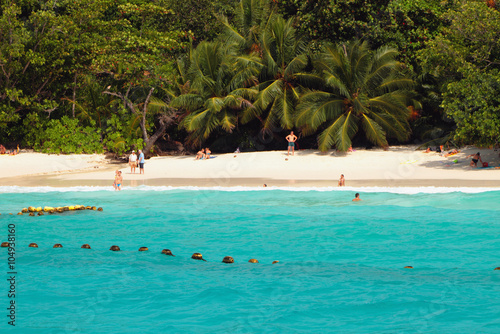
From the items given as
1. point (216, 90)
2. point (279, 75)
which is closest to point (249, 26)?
point (279, 75)

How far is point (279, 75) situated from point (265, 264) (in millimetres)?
20016

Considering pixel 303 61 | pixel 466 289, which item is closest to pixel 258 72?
pixel 303 61

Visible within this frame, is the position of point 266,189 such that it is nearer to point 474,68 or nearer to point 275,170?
point 275,170

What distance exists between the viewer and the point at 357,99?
28.1 metres

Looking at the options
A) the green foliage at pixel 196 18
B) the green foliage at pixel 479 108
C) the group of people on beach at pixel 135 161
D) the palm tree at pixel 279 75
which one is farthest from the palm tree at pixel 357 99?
the green foliage at pixel 196 18

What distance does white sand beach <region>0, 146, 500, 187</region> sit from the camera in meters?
22.3

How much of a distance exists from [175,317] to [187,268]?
8.15 feet

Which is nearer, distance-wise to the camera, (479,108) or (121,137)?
(479,108)

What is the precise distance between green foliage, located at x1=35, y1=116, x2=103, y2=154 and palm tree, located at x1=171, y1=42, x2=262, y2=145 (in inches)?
214

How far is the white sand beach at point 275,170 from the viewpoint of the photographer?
2233cm

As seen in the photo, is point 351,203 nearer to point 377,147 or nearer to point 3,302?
point 3,302

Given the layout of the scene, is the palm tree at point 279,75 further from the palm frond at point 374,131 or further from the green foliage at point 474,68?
the green foliage at point 474,68

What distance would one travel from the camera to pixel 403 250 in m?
13.3

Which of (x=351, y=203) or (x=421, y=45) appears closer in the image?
(x=351, y=203)
